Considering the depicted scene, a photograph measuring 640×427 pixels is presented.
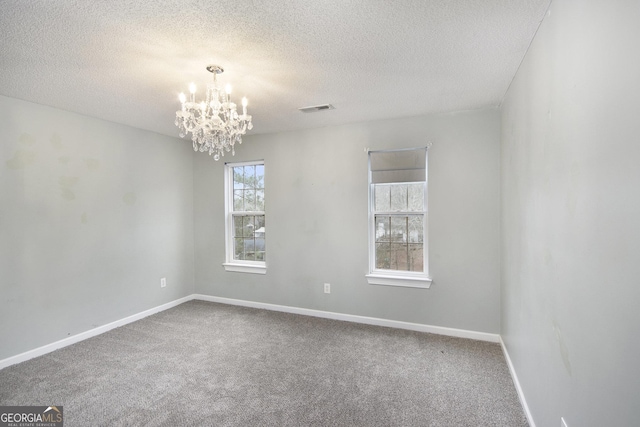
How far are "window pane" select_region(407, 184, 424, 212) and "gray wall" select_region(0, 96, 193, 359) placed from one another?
3.17 meters

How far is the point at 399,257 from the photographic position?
362 cm

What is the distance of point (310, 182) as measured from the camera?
3943 mm

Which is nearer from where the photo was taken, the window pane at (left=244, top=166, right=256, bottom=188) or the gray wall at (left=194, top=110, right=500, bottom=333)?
the gray wall at (left=194, top=110, right=500, bottom=333)

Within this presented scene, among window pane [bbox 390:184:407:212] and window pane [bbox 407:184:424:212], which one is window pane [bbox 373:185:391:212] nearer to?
window pane [bbox 390:184:407:212]

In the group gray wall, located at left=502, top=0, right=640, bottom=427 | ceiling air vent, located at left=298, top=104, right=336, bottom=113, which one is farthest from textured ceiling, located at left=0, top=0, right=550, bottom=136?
gray wall, located at left=502, top=0, right=640, bottom=427

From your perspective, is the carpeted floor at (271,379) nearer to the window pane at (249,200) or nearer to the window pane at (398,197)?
the window pane at (398,197)

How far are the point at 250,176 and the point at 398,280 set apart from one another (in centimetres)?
246

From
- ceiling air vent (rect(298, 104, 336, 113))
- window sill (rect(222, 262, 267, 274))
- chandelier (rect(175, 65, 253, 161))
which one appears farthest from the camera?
window sill (rect(222, 262, 267, 274))

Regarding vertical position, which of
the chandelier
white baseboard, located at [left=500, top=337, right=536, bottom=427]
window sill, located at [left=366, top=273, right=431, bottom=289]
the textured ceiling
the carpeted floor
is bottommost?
the carpeted floor

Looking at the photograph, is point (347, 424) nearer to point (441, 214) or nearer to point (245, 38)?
point (441, 214)

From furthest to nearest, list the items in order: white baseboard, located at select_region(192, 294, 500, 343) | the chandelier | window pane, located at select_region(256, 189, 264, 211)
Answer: window pane, located at select_region(256, 189, 264, 211) < white baseboard, located at select_region(192, 294, 500, 343) < the chandelier

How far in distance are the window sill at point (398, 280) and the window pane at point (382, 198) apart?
0.77m

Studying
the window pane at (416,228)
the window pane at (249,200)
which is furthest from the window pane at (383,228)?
the window pane at (249,200)

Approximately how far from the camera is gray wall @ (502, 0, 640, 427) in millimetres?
916
